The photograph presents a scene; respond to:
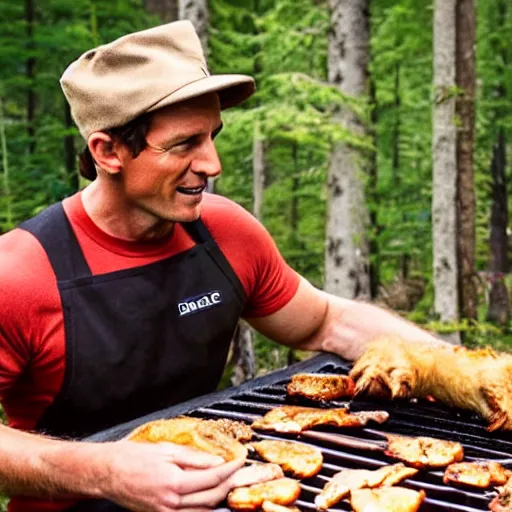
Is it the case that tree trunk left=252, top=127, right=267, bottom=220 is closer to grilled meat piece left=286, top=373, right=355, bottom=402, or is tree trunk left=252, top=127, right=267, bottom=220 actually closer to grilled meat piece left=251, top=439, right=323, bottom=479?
grilled meat piece left=286, top=373, right=355, bottom=402

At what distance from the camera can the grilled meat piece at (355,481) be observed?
189cm

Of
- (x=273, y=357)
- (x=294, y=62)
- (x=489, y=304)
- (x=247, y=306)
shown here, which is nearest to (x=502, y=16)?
(x=489, y=304)

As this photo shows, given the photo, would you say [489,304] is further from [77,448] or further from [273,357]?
[77,448]

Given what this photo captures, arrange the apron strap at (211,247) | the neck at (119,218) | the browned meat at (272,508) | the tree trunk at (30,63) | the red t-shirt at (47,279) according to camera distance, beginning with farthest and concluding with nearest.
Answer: the tree trunk at (30,63) → the apron strap at (211,247) → the neck at (119,218) → the red t-shirt at (47,279) → the browned meat at (272,508)

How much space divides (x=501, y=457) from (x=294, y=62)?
963 cm

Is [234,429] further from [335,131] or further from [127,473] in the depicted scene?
[335,131]

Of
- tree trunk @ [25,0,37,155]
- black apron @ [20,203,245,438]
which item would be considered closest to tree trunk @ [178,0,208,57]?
tree trunk @ [25,0,37,155]

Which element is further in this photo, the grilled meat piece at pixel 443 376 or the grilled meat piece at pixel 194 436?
the grilled meat piece at pixel 443 376

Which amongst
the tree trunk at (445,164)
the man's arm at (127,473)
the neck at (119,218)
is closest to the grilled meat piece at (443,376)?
the man's arm at (127,473)

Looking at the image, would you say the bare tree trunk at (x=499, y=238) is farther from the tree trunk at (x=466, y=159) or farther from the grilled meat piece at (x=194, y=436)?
the grilled meat piece at (x=194, y=436)

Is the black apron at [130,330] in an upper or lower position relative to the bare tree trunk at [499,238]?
upper

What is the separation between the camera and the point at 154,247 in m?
3.11

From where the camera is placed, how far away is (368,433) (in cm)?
244

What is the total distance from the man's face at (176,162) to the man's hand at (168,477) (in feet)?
3.68
